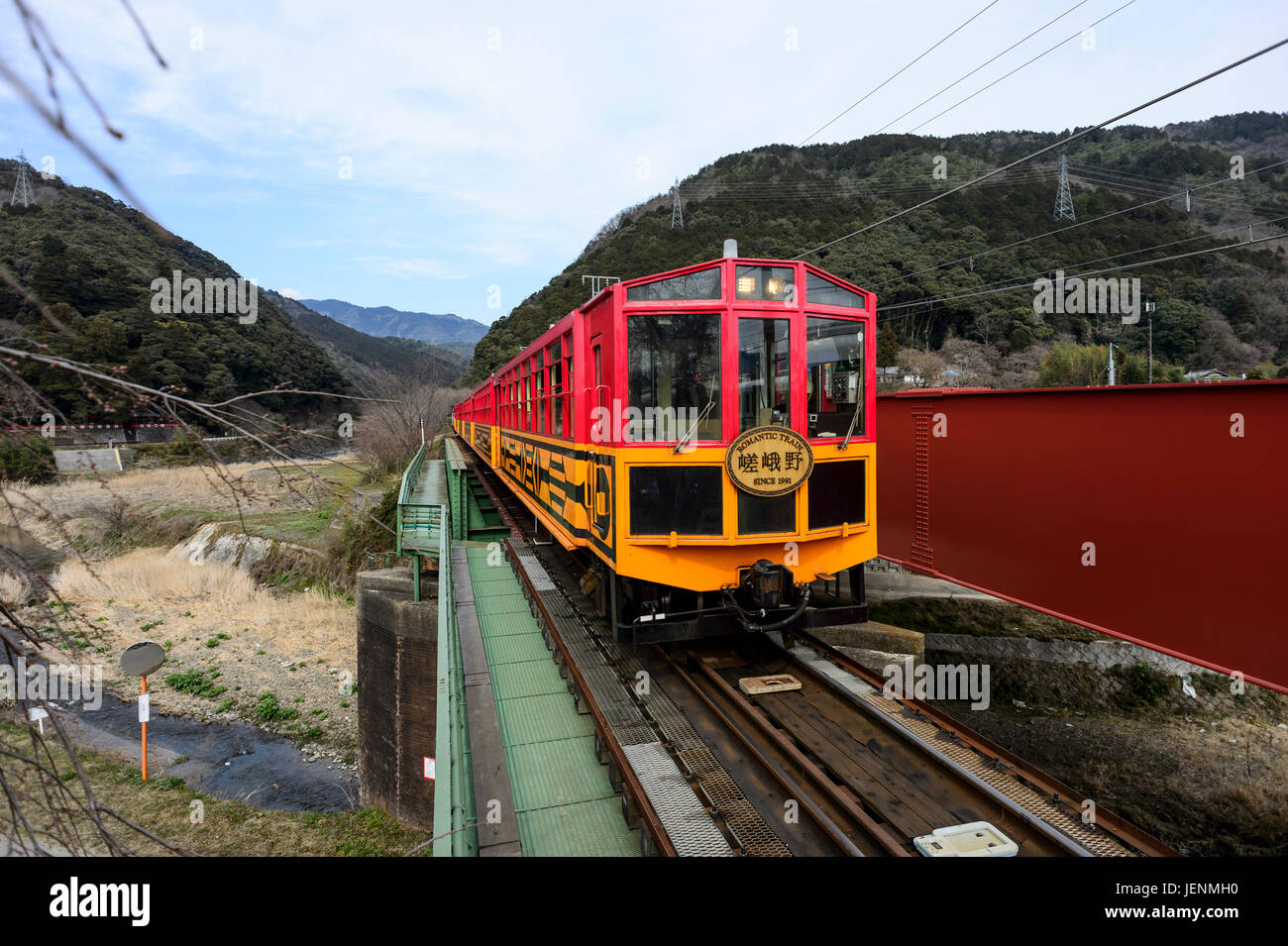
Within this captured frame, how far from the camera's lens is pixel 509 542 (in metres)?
10.9

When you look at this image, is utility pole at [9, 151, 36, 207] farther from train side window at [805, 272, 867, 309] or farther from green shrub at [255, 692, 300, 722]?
green shrub at [255, 692, 300, 722]

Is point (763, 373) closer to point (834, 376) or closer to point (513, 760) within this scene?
point (834, 376)

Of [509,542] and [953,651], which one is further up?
[509,542]

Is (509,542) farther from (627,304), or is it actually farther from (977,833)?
(977,833)

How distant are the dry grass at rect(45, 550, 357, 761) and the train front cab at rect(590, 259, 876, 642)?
1396 centimetres

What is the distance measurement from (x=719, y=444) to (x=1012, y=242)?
43.1 meters

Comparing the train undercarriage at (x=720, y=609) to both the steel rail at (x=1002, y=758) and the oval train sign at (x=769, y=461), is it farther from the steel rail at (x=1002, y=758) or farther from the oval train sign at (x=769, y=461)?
the oval train sign at (x=769, y=461)

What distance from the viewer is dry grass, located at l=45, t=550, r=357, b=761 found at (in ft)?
55.6

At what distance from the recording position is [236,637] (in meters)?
19.4

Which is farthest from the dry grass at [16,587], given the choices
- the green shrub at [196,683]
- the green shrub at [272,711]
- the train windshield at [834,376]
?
the green shrub at [196,683]

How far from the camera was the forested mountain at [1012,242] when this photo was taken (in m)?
32.3
